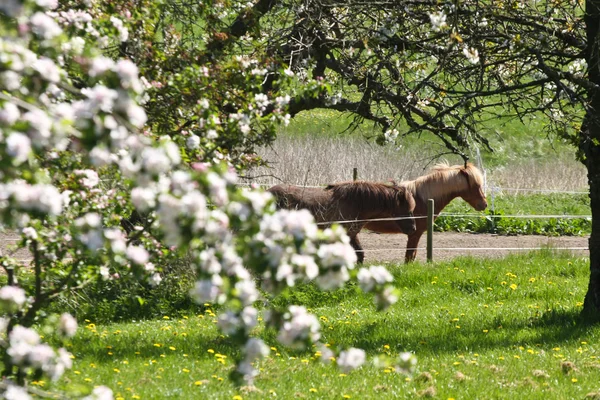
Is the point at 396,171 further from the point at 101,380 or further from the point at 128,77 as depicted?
the point at 128,77

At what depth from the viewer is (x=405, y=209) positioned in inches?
535

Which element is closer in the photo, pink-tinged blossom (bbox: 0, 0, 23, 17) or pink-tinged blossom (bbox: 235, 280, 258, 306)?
pink-tinged blossom (bbox: 0, 0, 23, 17)

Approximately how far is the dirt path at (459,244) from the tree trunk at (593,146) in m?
5.64

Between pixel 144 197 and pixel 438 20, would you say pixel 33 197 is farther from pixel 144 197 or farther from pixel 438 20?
pixel 438 20

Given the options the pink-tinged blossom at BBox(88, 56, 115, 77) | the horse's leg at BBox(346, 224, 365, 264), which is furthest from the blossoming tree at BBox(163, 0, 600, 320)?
the pink-tinged blossom at BBox(88, 56, 115, 77)

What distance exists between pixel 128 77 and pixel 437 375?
5.14 m

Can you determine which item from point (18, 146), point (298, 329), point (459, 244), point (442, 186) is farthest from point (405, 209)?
point (18, 146)

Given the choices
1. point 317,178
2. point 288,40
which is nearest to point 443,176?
Result: point 288,40

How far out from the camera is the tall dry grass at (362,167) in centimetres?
2041

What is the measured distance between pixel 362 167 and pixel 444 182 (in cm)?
844

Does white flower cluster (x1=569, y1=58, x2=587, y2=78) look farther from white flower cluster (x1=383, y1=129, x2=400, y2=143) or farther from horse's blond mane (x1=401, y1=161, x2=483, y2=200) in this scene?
horse's blond mane (x1=401, y1=161, x2=483, y2=200)

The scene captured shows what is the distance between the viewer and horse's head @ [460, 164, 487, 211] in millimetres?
14258

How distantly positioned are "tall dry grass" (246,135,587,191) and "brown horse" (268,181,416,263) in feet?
15.1

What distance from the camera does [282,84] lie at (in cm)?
585
